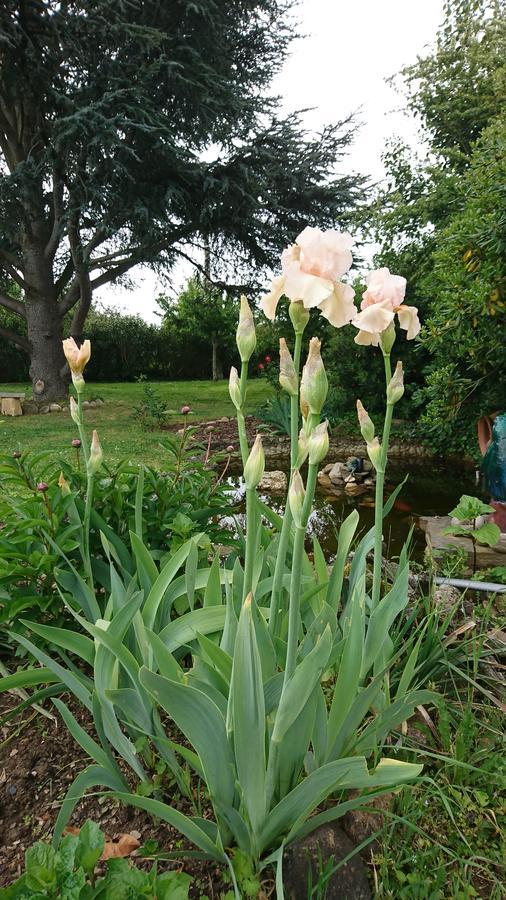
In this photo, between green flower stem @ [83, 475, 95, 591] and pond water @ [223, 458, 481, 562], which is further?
pond water @ [223, 458, 481, 562]

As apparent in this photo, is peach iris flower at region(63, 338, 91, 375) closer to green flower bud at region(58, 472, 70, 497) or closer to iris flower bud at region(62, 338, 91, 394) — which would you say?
iris flower bud at region(62, 338, 91, 394)

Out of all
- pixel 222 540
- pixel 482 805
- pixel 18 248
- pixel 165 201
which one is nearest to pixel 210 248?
pixel 165 201

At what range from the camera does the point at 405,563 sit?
55.9 inches

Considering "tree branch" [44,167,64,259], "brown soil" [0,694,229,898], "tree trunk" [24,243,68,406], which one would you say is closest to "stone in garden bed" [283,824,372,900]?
"brown soil" [0,694,229,898]

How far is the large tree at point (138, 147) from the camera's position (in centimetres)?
797

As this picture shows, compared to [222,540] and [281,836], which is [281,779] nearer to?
[281,836]

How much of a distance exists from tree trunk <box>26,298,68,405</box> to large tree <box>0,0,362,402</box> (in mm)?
24

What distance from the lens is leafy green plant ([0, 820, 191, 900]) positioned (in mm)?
754

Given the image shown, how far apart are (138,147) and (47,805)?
9.41 meters

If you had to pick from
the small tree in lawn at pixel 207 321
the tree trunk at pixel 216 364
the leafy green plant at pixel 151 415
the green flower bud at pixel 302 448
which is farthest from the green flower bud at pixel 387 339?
the tree trunk at pixel 216 364

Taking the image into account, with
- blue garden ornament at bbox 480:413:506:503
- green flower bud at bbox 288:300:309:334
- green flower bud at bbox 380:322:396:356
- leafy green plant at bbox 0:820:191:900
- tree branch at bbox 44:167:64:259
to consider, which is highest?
tree branch at bbox 44:167:64:259

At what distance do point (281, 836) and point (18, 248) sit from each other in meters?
11.4

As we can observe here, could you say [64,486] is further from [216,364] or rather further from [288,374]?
[216,364]

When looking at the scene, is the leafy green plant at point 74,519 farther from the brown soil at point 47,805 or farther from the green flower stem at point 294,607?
the green flower stem at point 294,607
